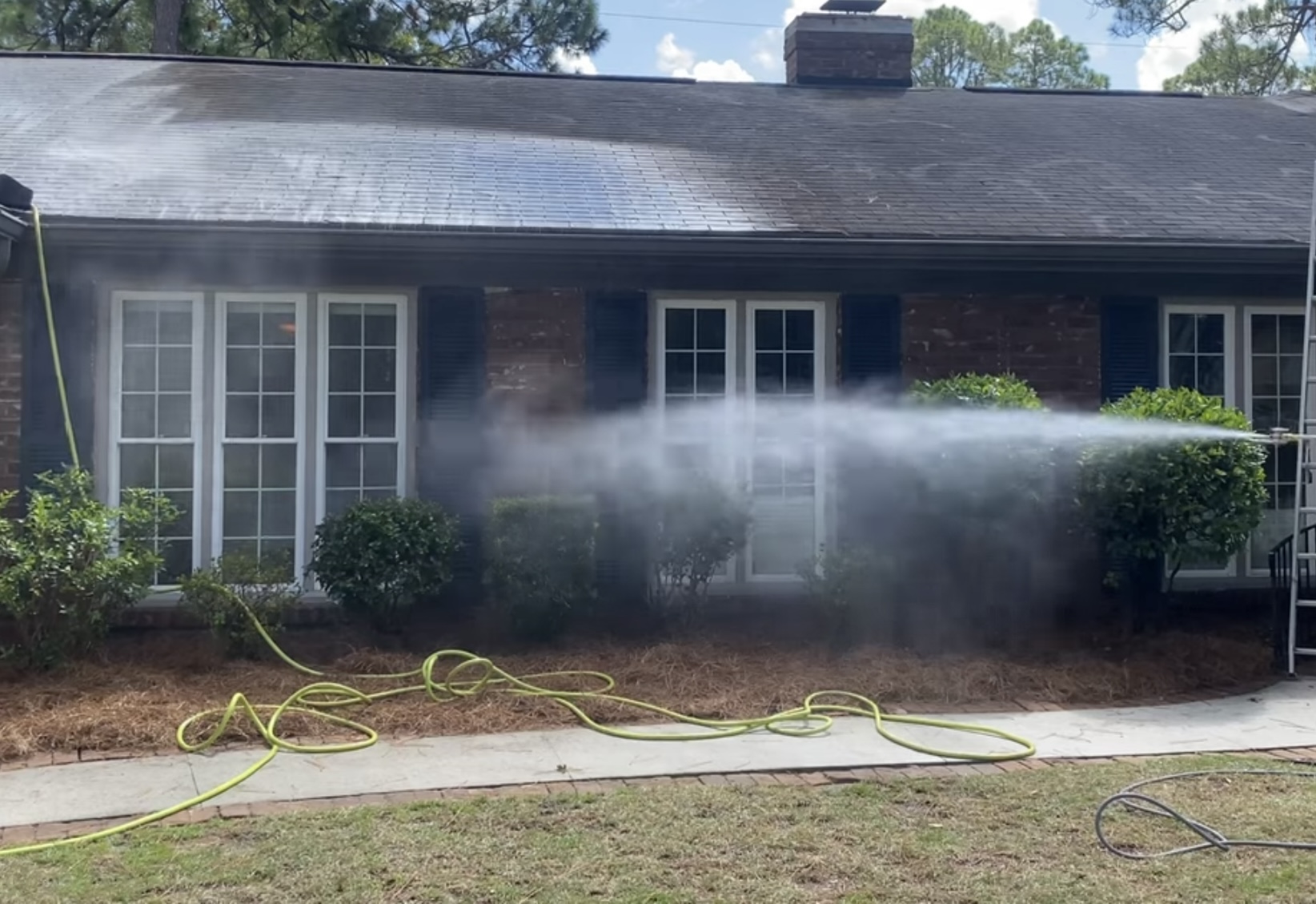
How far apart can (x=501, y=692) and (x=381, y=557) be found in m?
1.42

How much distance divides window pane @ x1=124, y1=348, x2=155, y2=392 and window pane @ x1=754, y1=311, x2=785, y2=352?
4.22 metres

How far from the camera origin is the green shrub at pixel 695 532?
8453 mm

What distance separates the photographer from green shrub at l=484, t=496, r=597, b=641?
818 centimetres

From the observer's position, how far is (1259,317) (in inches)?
380

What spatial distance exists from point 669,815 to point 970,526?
4.13 m

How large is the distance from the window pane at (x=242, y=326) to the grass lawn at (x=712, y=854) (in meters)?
4.48

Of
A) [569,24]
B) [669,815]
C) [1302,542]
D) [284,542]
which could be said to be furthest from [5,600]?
[569,24]

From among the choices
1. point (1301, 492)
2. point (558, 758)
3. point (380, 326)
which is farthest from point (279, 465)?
point (1301, 492)

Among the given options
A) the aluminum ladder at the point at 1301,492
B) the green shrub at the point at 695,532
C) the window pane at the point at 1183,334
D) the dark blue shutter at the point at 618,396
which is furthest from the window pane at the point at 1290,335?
the dark blue shutter at the point at 618,396

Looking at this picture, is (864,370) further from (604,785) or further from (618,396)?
(604,785)

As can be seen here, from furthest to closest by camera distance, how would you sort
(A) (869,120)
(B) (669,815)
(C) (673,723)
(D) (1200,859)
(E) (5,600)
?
(A) (869,120) → (E) (5,600) → (C) (673,723) → (B) (669,815) → (D) (1200,859)

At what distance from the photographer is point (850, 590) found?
27.4 ft

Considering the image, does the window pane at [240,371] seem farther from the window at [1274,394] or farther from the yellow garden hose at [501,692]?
the window at [1274,394]

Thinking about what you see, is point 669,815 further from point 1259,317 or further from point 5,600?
point 1259,317
